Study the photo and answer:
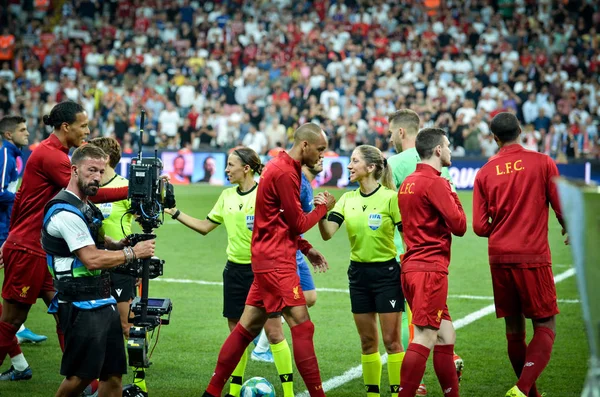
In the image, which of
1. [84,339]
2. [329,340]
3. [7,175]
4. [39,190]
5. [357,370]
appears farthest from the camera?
[329,340]

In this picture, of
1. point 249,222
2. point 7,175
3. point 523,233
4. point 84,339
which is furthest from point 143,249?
point 7,175

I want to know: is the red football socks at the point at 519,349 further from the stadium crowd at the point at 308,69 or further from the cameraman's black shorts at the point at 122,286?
the stadium crowd at the point at 308,69

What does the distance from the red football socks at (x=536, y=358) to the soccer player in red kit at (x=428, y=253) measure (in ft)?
1.91

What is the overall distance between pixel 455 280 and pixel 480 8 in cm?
2215

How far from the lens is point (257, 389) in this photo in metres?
7.20

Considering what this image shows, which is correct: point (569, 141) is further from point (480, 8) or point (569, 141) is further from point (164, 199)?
point (164, 199)

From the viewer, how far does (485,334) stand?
10.1 meters

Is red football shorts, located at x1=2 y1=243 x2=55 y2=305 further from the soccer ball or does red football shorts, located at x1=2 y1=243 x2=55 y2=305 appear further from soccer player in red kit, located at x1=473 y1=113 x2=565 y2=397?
soccer player in red kit, located at x1=473 y1=113 x2=565 y2=397

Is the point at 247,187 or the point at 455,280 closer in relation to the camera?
the point at 247,187

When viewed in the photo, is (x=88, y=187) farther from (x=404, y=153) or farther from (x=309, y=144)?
(x=404, y=153)

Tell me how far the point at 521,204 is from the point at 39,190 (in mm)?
4002

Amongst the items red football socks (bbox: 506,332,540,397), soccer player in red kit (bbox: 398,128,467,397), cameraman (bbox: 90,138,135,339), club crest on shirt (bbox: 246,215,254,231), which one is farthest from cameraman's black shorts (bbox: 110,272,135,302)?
red football socks (bbox: 506,332,540,397)

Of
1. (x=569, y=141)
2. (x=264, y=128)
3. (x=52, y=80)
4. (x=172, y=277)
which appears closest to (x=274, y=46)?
(x=264, y=128)

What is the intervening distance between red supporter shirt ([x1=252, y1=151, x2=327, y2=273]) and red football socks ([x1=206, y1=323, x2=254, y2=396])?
22.0 inches
